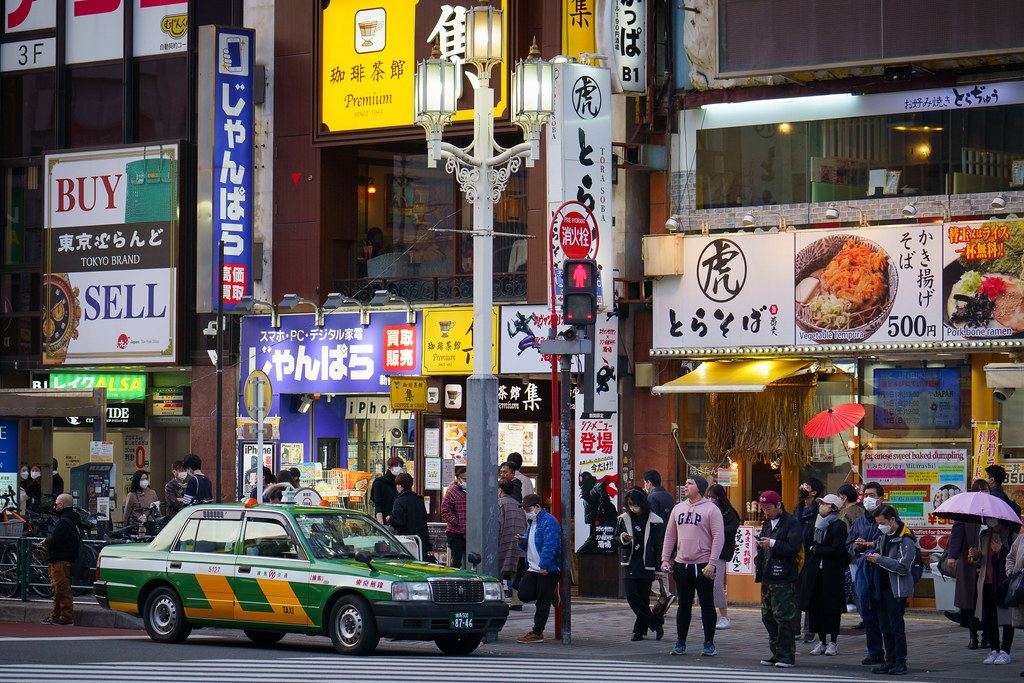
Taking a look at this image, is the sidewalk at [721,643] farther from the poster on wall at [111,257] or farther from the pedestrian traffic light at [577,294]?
the poster on wall at [111,257]

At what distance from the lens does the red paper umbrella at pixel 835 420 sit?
21.5m

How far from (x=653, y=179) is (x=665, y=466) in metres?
4.49

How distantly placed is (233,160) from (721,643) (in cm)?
1468

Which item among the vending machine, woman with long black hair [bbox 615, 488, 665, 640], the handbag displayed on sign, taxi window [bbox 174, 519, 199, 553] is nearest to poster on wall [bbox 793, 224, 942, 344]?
the handbag displayed on sign

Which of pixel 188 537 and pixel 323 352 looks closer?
pixel 188 537

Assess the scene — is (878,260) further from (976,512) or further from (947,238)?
(976,512)

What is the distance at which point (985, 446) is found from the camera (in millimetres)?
21562

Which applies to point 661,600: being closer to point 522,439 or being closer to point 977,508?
point 977,508

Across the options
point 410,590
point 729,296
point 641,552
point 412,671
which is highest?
point 729,296

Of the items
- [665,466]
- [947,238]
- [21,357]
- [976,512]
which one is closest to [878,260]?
[947,238]

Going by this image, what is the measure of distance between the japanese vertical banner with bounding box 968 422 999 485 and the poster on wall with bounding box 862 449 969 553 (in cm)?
28

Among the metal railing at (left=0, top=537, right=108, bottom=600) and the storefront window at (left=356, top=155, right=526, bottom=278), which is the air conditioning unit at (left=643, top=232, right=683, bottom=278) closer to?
the storefront window at (left=356, top=155, right=526, bottom=278)

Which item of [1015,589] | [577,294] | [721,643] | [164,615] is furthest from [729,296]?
[164,615]

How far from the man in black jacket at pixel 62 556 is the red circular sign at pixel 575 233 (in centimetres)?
723
